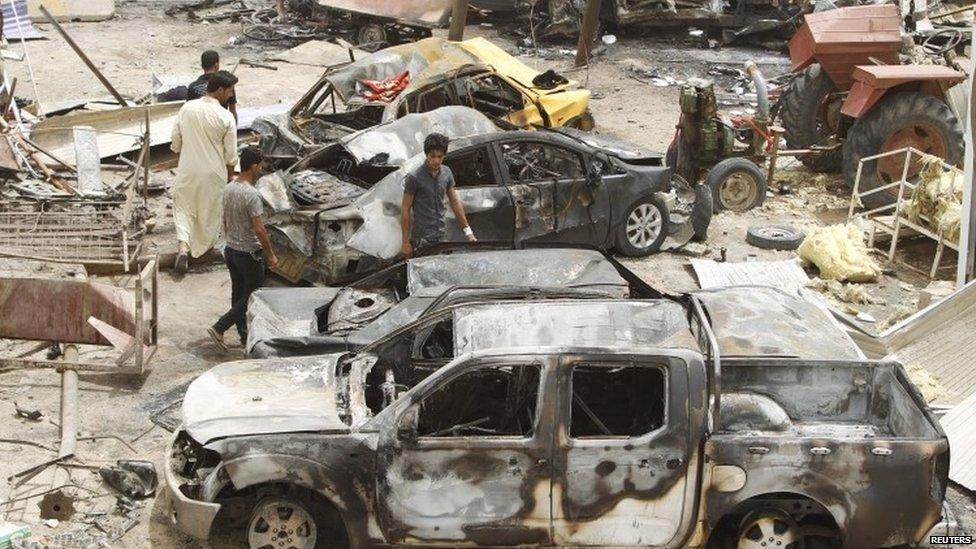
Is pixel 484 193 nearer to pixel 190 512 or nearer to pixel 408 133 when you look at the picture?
pixel 408 133

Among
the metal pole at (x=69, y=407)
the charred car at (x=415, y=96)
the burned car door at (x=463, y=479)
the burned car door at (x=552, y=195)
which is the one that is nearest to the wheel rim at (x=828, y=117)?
the charred car at (x=415, y=96)

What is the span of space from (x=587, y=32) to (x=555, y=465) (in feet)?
45.9

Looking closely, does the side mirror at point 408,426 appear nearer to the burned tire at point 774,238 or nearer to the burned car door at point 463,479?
the burned car door at point 463,479

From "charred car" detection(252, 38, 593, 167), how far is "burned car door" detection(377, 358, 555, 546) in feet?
20.4

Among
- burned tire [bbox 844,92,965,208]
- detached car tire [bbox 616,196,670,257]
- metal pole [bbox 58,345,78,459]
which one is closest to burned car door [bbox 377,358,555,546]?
metal pole [bbox 58,345,78,459]

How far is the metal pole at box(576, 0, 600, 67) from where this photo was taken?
745 inches

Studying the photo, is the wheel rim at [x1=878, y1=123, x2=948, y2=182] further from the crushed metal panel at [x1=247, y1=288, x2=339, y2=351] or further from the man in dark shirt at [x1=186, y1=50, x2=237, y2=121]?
the crushed metal panel at [x1=247, y1=288, x2=339, y2=351]

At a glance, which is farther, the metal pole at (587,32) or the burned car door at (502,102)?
the metal pole at (587,32)

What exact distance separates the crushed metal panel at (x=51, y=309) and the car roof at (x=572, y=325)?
334 centimetres

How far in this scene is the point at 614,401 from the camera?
6945 millimetres

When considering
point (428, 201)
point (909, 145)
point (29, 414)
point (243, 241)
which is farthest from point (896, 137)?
point (29, 414)

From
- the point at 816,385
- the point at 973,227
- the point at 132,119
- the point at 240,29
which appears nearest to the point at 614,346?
the point at 816,385

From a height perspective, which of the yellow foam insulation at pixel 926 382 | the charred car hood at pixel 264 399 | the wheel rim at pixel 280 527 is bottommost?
the yellow foam insulation at pixel 926 382

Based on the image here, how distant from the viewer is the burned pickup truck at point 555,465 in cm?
629
